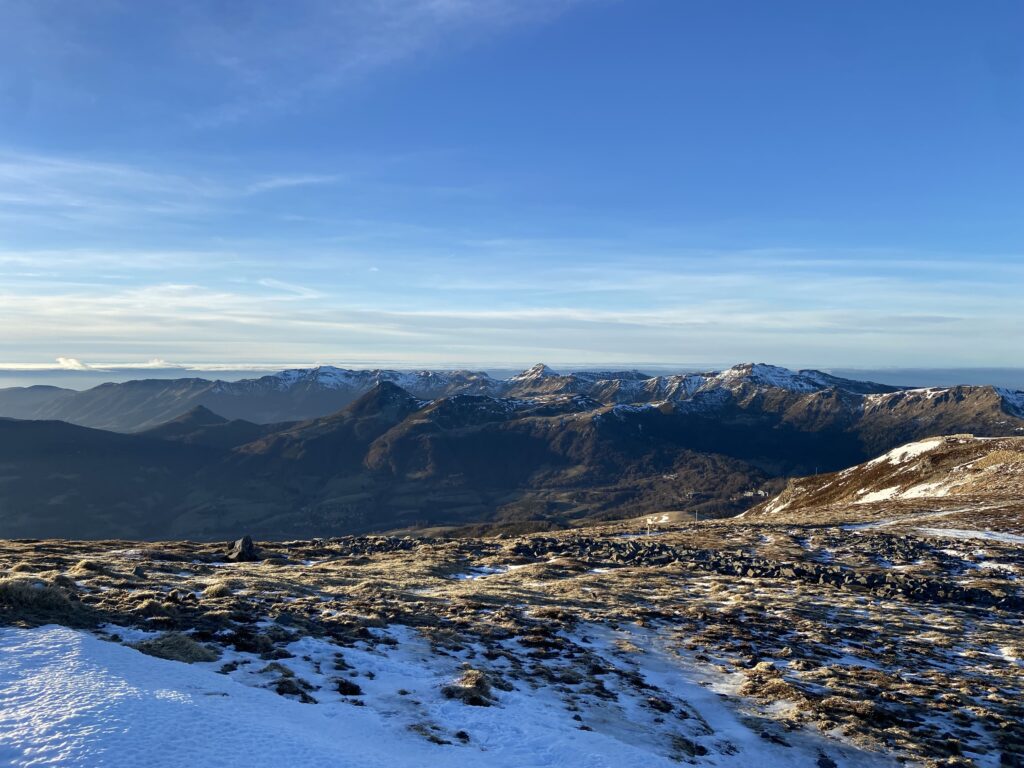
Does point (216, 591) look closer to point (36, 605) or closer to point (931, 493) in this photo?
point (36, 605)

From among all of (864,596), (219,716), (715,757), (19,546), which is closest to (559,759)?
(715,757)

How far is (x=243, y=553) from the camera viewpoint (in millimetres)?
36969

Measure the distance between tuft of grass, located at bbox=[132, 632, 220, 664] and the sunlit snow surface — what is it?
60 centimetres

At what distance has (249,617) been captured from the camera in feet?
61.4

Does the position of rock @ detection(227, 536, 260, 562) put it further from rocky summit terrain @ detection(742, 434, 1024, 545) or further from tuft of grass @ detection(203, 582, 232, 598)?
rocky summit terrain @ detection(742, 434, 1024, 545)

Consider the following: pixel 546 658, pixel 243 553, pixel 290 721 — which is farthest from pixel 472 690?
pixel 243 553

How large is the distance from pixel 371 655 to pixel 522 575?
708 inches

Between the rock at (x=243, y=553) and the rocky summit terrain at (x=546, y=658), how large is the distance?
342 cm

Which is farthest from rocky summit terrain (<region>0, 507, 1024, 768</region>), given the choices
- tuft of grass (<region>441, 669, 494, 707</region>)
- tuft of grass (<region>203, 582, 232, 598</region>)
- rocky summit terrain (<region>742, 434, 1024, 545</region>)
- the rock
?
rocky summit terrain (<region>742, 434, 1024, 545</region>)

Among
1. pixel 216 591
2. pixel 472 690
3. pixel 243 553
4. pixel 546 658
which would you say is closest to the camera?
pixel 472 690

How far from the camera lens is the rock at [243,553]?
36438mm

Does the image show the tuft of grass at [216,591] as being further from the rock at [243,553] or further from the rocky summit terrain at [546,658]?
the rock at [243,553]

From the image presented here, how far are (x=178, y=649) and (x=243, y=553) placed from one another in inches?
951

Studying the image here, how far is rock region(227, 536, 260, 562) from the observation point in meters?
36.4
